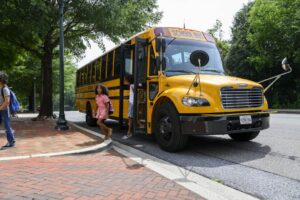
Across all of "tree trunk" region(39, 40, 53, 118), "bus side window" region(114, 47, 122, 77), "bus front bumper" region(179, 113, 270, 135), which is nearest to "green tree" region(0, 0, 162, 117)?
"tree trunk" region(39, 40, 53, 118)

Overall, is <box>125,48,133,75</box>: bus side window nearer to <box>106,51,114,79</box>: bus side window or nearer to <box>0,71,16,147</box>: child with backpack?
<box>106,51,114,79</box>: bus side window

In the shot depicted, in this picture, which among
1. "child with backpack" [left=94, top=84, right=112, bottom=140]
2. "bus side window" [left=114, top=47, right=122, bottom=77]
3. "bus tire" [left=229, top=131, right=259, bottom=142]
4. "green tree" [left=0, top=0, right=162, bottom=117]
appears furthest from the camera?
"green tree" [left=0, top=0, right=162, bottom=117]

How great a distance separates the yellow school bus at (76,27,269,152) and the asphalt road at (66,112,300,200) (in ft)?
1.44

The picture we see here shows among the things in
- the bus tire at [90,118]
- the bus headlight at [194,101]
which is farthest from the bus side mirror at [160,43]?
the bus tire at [90,118]

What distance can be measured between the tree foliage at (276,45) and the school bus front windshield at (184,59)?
83.9ft

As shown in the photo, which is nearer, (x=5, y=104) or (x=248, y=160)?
(x=248, y=160)

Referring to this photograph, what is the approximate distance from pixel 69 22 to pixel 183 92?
42.4ft

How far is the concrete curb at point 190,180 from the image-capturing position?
492 centimetres

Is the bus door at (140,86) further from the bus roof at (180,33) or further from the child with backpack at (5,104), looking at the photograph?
the child with backpack at (5,104)

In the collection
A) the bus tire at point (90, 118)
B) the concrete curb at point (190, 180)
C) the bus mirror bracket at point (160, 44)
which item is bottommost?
the concrete curb at point (190, 180)

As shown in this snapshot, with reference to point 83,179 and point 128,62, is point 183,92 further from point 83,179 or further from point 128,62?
point 128,62

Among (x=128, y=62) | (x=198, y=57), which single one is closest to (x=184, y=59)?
(x=198, y=57)

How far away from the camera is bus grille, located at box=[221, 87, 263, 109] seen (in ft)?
24.8

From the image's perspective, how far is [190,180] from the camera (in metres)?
5.71
